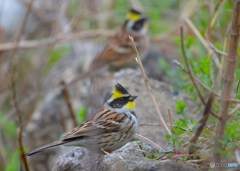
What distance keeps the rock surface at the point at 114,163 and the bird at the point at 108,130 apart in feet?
0.47

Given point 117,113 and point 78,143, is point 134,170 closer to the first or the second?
point 78,143

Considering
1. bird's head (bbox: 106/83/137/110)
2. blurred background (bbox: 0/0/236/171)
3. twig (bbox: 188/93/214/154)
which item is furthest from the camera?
blurred background (bbox: 0/0/236/171)

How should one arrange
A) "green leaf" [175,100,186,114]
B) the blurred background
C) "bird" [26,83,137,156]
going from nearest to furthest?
"bird" [26,83,137,156], "green leaf" [175,100,186,114], the blurred background

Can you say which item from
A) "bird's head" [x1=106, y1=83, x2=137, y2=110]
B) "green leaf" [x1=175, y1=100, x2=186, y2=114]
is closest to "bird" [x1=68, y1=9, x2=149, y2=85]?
"bird's head" [x1=106, y1=83, x2=137, y2=110]

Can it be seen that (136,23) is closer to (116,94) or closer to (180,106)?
(116,94)

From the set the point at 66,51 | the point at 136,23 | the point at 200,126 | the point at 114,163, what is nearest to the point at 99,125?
the point at 114,163

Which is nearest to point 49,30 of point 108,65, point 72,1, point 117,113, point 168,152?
point 72,1

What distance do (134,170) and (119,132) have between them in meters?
0.78

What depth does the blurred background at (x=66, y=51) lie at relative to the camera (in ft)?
17.0

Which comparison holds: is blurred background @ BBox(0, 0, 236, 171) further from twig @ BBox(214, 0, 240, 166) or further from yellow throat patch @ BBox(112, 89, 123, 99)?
twig @ BBox(214, 0, 240, 166)

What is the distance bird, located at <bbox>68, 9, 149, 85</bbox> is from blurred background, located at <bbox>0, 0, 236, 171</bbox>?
27 centimetres

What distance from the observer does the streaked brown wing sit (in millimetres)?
3135

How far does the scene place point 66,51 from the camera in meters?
6.57

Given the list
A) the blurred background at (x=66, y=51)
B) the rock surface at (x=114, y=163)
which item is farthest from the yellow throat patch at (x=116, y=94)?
the blurred background at (x=66, y=51)
